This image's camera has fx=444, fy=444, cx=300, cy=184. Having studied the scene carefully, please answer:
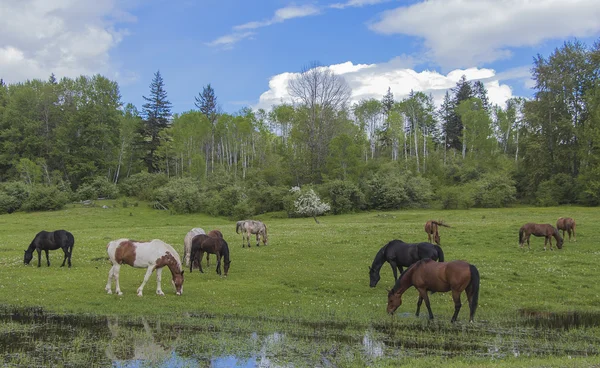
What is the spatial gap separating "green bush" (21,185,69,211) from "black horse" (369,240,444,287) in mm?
53148

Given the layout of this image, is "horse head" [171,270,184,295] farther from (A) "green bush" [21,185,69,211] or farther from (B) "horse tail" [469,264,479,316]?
(A) "green bush" [21,185,69,211]

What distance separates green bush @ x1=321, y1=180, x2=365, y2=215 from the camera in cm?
5469

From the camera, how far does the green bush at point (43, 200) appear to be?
56.0 m

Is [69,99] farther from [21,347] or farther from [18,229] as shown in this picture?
[21,347]

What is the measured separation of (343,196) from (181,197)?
2071 centimetres

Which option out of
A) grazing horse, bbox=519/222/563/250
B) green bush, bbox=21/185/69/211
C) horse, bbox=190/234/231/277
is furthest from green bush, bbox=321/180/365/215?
horse, bbox=190/234/231/277

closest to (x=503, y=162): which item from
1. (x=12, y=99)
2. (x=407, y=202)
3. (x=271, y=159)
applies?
(x=407, y=202)

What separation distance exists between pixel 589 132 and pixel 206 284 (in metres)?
53.2

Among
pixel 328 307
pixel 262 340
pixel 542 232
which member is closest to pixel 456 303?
pixel 328 307

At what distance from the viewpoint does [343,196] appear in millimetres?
54812

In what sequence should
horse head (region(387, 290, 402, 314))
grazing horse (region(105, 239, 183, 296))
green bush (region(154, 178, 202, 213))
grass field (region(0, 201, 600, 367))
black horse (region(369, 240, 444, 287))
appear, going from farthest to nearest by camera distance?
green bush (region(154, 178, 202, 213)) → black horse (region(369, 240, 444, 287)) → grazing horse (region(105, 239, 183, 296)) → horse head (region(387, 290, 402, 314)) → grass field (region(0, 201, 600, 367))

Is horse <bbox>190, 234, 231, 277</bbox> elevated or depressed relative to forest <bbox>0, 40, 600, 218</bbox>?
depressed

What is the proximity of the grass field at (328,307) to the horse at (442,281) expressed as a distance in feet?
1.70

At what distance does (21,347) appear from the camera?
30.8 ft
